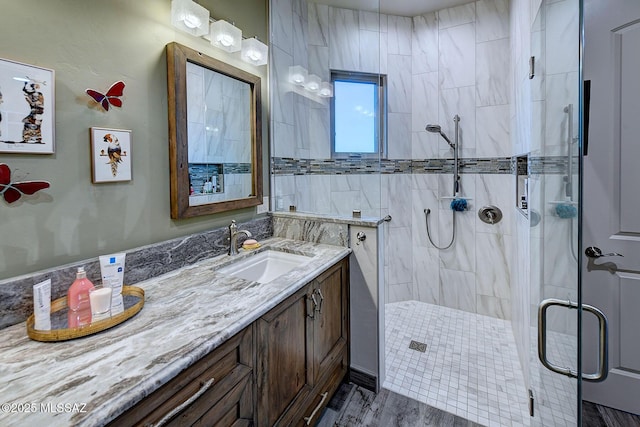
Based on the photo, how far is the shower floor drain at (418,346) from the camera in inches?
91.8

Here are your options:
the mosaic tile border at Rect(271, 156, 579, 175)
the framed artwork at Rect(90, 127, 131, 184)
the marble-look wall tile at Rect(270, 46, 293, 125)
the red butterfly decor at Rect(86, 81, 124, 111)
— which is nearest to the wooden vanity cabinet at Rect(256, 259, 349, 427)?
the framed artwork at Rect(90, 127, 131, 184)

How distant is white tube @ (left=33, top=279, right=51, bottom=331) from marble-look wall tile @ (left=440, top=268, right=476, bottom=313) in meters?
2.97

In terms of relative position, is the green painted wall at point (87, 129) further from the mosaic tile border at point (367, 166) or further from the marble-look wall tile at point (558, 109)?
the marble-look wall tile at point (558, 109)

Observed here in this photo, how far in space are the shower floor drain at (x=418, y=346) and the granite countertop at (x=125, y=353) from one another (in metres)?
1.51

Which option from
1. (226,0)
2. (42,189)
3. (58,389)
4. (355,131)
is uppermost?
(226,0)

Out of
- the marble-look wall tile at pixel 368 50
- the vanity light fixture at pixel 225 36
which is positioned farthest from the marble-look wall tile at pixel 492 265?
the vanity light fixture at pixel 225 36

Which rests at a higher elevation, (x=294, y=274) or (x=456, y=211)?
(x=456, y=211)

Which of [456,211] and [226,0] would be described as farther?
[456,211]

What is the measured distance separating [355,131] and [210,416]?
224cm

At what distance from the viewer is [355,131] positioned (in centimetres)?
260

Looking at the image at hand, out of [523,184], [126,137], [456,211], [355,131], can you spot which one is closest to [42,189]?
[126,137]

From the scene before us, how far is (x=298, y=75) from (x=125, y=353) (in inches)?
90.6

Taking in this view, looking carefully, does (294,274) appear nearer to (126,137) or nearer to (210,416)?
(210,416)

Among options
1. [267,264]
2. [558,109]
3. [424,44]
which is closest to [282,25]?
[424,44]
